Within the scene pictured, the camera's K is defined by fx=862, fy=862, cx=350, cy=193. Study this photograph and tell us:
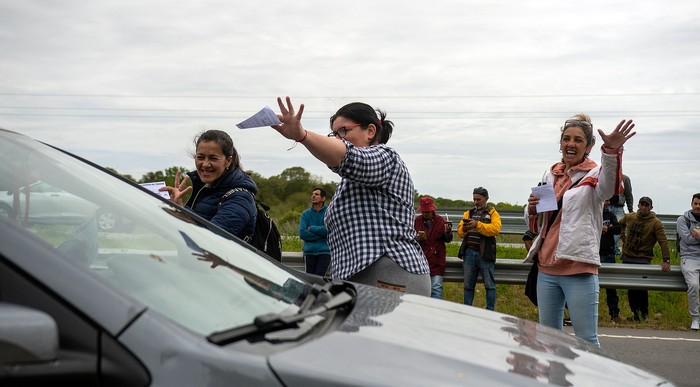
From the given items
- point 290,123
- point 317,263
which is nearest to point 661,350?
point 317,263

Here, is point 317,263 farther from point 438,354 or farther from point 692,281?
point 438,354

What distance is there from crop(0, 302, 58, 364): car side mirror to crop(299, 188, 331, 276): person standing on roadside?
886cm

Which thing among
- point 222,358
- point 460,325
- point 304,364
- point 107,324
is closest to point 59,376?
point 107,324

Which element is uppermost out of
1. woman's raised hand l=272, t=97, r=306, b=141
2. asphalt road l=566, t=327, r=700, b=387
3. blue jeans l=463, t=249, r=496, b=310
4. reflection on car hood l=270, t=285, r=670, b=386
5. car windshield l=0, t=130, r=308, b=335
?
woman's raised hand l=272, t=97, r=306, b=141

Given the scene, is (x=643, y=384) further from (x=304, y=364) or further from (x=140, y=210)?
(x=140, y=210)

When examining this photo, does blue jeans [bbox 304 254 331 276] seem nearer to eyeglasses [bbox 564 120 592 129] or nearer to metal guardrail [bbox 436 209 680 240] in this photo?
eyeglasses [bbox 564 120 592 129]

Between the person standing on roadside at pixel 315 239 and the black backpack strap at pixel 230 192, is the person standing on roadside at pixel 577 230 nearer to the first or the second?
the black backpack strap at pixel 230 192

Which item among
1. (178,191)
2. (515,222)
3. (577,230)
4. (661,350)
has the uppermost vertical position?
(178,191)

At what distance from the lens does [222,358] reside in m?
1.82

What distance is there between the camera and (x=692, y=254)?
35.0ft

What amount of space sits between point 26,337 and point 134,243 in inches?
28.1

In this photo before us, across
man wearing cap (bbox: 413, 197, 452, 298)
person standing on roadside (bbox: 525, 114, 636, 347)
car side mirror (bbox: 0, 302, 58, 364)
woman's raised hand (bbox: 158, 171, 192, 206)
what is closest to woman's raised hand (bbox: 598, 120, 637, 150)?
person standing on roadside (bbox: 525, 114, 636, 347)

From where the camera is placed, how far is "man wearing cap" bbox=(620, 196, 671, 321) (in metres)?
11.4

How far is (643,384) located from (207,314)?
118 centimetres
